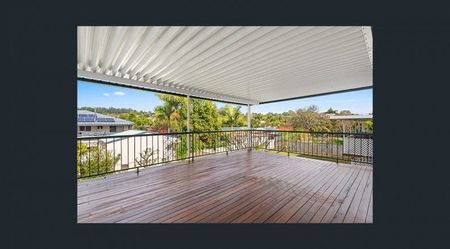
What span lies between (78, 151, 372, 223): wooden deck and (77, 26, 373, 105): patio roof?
218cm

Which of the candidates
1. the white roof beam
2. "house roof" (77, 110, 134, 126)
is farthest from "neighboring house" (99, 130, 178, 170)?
"house roof" (77, 110, 134, 126)

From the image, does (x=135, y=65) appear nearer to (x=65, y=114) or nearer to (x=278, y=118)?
(x=65, y=114)

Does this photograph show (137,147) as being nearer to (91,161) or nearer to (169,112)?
(91,161)

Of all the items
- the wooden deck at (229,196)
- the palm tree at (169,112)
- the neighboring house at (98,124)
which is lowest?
the wooden deck at (229,196)

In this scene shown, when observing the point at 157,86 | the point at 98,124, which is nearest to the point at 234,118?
the point at 157,86

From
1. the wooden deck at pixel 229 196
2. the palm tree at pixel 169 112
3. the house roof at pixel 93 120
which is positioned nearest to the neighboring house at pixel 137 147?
the wooden deck at pixel 229 196

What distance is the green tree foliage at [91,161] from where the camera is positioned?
3603mm

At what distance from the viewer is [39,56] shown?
1.03 metres

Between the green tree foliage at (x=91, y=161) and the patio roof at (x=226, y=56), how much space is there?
1.70 m

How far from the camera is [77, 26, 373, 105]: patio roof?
2.45 metres

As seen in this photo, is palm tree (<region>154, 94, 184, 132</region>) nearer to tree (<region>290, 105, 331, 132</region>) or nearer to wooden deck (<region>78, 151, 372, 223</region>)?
tree (<region>290, 105, 331, 132</region>)

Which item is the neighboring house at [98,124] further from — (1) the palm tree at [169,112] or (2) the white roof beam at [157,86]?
(2) the white roof beam at [157,86]

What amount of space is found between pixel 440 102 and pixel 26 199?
7.49ft

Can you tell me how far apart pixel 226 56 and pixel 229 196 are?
7.71 ft
